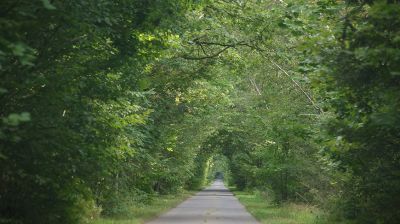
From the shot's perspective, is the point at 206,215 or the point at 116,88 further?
the point at 206,215

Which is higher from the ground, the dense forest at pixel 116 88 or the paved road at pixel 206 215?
the dense forest at pixel 116 88

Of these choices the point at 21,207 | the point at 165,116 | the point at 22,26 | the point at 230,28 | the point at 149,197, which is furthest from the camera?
the point at 149,197

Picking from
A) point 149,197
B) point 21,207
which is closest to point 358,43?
point 21,207

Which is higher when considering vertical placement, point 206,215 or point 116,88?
point 116,88

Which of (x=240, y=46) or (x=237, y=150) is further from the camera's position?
(x=237, y=150)

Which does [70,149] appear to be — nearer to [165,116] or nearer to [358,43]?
[358,43]

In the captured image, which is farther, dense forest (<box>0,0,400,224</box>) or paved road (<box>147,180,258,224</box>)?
paved road (<box>147,180,258,224</box>)

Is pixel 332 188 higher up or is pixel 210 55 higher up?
pixel 210 55

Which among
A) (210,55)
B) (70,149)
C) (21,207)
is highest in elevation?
(210,55)

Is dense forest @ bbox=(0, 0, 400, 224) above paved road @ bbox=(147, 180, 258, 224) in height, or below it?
above

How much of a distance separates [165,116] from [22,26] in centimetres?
1622

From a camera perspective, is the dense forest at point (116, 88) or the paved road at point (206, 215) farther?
the paved road at point (206, 215)

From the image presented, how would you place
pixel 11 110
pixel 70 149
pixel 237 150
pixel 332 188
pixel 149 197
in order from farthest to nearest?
1. pixel 237 150
2. pixel 149 197
3. pixel 332 188
4. pixel 70 149
5. pixel 11 110

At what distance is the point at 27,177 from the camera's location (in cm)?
934
